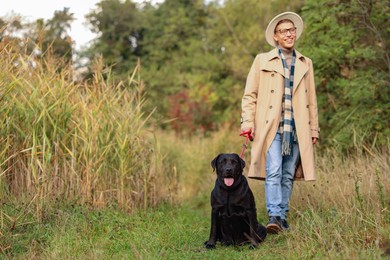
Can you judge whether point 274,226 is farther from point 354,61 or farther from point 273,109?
point 354,61

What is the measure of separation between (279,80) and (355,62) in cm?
338

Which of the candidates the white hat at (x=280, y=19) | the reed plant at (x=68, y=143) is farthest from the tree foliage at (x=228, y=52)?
the white hat at (x=280, y=19)

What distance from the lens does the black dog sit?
17.1 feet

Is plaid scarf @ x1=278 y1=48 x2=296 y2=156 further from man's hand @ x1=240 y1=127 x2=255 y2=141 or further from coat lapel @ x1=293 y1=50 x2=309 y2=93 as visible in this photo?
man's hand @ x1=240 y1=127 x2=255 y2=141

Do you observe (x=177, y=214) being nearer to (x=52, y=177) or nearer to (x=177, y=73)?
(x=52, y=177)

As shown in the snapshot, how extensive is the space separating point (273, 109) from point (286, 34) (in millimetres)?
782

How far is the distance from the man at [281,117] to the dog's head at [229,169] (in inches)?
25.1

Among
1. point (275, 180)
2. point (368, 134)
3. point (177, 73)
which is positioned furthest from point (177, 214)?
point (177, 73)

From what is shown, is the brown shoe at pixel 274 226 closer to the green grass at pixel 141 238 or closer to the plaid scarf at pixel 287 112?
the green grass at pixel 141 238

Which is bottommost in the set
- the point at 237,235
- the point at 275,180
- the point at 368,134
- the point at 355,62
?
the point at 237,235

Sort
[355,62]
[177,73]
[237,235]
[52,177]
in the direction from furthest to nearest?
[177,73], [355,62], [52,177], [237,235]

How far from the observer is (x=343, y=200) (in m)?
6.07

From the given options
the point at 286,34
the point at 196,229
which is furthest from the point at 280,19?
the point at 196,229

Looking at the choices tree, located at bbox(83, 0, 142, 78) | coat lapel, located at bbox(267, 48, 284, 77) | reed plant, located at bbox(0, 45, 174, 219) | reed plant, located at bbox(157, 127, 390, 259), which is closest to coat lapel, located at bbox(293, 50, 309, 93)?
coat lapel, located at bbox(267, 48, 284, 77)
